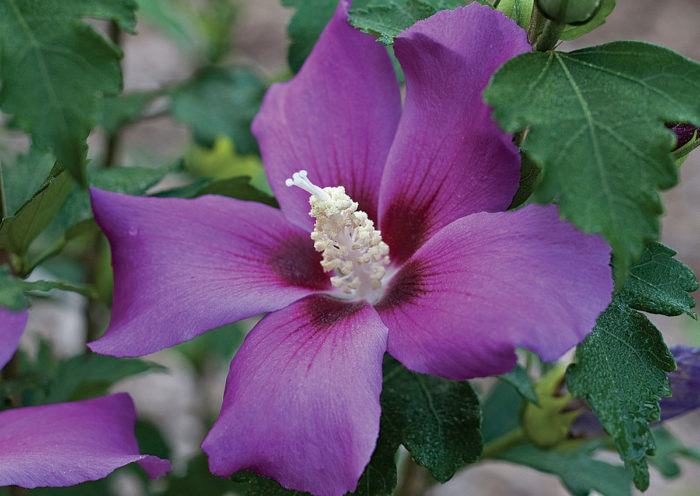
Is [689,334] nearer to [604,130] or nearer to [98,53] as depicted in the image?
[604,130]

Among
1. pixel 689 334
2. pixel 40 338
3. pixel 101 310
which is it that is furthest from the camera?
pixel 689 334

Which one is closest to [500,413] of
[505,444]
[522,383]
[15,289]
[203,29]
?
[505,444]

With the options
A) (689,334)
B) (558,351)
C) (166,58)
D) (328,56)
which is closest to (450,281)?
(558,351)

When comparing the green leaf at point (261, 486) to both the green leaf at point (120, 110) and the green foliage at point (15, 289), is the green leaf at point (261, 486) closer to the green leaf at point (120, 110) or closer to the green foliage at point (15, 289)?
the green foliage at point (15, 289)

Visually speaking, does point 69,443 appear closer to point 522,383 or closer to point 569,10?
point 522,383

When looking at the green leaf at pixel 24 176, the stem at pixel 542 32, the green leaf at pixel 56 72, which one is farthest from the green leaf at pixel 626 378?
the green leaf at pixel 24 176

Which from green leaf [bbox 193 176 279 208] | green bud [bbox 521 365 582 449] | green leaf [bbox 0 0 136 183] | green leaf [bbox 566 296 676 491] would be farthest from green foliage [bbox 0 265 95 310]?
green bud [bbox 521 365 582 449]

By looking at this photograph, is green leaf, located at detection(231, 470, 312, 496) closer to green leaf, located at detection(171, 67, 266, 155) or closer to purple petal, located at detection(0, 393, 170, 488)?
purple petal, located at detection(0, 393, 170, 488)
